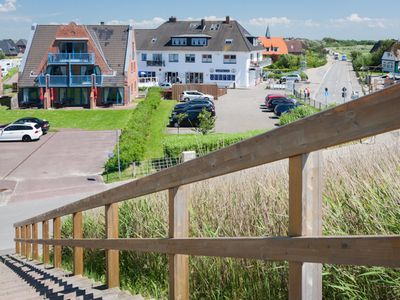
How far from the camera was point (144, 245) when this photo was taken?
178 inches

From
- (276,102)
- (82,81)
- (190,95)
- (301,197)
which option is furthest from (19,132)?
(301,197)

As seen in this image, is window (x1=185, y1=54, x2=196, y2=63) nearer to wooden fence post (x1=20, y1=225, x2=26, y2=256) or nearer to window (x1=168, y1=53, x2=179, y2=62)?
window (x1=168, y1=53, x2=179, y2=62)

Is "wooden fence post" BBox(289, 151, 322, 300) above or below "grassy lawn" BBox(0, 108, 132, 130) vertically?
below

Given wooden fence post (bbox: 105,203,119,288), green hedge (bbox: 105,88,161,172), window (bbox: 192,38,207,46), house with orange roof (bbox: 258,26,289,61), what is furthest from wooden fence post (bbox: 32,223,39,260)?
house with orange roof (bbox: 258,26,289,61)

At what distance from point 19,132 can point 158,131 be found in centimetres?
906

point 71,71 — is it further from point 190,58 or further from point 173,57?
point 190,58

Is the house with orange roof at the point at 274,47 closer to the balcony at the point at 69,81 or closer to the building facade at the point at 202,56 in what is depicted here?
the building facade at the point at 202,56

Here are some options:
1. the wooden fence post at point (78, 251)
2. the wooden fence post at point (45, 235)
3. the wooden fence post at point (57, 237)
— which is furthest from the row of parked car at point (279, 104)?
the wooden fence post at point (78, 251)

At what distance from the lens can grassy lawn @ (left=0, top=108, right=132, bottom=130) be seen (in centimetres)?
4453

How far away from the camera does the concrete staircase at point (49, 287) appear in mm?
5199

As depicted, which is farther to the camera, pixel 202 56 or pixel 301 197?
pixel 202 56

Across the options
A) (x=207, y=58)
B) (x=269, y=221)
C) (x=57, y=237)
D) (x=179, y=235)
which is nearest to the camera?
(x=179, y=235)

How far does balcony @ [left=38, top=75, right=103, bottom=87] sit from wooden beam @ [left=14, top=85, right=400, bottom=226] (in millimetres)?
50187

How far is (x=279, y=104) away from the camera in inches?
1826
